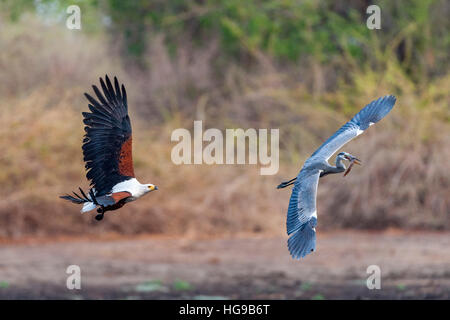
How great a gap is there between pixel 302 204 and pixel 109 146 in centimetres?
169

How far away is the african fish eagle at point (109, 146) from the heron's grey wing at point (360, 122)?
158cm

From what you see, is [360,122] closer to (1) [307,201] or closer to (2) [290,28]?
(1) [307,201]

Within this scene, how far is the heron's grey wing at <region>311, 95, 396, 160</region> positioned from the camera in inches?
270

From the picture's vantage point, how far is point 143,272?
46.1ft

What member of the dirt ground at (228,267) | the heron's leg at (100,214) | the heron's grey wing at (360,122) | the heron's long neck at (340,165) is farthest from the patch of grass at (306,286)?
the heron's leg at (100,214)

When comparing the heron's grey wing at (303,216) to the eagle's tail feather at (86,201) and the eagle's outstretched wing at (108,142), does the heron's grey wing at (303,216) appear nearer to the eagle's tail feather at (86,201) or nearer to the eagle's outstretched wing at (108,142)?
the eagle's outstretched wing at (108,142)

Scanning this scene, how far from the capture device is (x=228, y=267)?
1457 cm

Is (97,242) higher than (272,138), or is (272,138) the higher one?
(272,138)

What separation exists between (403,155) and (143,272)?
261 inches

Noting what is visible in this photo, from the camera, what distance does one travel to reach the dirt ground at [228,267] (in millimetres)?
12062

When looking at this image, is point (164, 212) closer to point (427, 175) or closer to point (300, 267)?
point (300, 267)

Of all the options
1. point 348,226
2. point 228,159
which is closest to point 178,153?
point 228,159

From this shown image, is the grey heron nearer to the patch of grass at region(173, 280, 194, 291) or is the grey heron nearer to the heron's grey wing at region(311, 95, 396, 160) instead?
the heron's grey wing at region(311, 95, 396, 160)

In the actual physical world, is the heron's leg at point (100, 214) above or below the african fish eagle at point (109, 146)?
below
